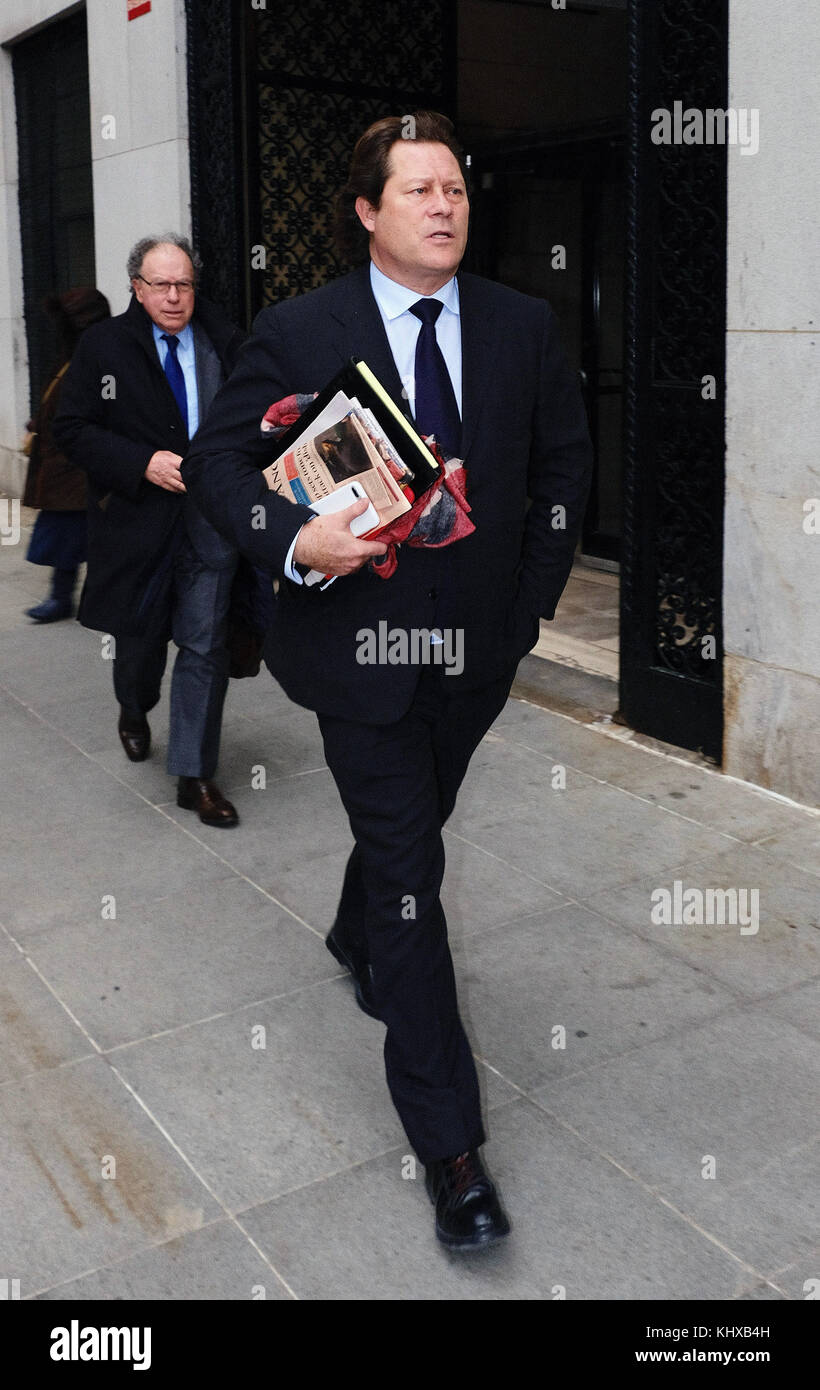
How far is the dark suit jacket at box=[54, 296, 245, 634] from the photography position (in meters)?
4.95

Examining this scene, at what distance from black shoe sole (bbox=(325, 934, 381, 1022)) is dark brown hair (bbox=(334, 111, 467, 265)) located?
6.03 feet

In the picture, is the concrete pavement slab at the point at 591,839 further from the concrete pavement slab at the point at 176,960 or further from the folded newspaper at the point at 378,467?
the folded newspaper at the point at 378,467

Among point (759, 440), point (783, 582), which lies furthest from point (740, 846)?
point (759, 440)

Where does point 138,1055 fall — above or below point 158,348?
below

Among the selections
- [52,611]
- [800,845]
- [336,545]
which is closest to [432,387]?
[336,545]

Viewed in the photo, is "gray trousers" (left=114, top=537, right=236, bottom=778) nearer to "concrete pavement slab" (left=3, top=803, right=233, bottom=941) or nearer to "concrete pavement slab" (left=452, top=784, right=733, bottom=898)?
"concrete pavement slab" (left=3, top=803, right=233, bottom=941)

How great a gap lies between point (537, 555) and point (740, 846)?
2068mm

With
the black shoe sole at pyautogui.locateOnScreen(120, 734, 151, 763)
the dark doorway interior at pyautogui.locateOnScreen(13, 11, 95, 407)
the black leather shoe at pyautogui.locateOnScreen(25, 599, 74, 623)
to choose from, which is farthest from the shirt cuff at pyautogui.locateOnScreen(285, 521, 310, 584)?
the dark doorway interior at pyautogui.locateOnScreen(13, 11, 95, 407)

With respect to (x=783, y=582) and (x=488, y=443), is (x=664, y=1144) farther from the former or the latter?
(x=783, y=582)

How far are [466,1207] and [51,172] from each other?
10925 mm

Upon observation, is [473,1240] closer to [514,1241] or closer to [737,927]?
[514,1241]

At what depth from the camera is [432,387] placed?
2838mm

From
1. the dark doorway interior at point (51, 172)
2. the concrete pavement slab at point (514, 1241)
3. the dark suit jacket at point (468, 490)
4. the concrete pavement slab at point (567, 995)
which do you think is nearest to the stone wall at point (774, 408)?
the concrete pavement slab at point (567, 995)
